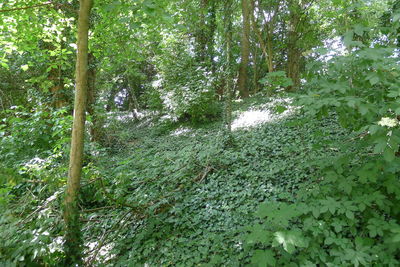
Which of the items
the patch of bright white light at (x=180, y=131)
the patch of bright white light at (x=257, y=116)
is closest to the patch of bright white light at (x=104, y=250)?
the patch of bright white light at (x=257, y=116)

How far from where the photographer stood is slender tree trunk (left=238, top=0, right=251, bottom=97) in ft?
35.7

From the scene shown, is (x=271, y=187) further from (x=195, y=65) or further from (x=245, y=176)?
(x=195, y=65)

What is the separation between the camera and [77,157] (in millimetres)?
2982

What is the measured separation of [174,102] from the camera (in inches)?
352

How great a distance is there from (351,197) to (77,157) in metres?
3.09

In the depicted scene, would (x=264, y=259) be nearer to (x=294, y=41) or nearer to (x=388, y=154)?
(x=388, y=154)

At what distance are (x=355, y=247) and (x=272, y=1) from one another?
1093 centimetres

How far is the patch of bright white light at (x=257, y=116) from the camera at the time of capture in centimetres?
686

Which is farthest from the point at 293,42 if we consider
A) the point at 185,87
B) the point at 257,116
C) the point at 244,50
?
the point at 185,87

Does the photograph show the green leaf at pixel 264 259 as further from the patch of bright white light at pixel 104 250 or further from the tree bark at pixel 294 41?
the tree bark at pixel 294 41

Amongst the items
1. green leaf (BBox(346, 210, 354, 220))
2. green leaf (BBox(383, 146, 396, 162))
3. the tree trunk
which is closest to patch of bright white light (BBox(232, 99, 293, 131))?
the tree trunk

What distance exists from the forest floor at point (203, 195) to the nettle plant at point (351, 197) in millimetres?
Answer: 453

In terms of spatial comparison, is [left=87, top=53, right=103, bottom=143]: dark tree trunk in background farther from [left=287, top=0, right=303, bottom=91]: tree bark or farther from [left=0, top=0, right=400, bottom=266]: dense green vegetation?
[left=287, top=0, right=303, bottom=91]: tree bark

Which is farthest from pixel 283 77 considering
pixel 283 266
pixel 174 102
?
pixel 174 102
